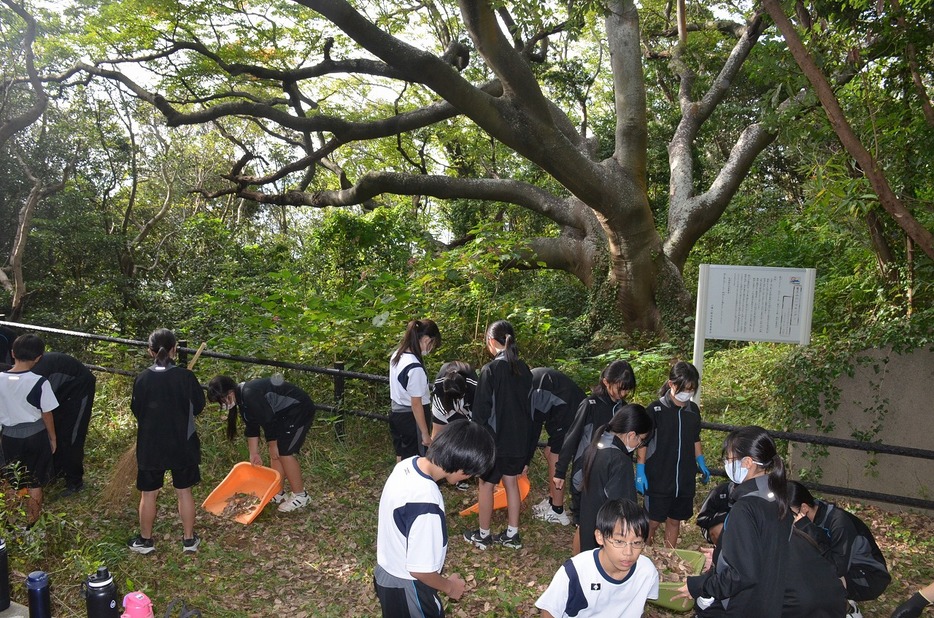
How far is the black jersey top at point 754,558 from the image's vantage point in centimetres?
271

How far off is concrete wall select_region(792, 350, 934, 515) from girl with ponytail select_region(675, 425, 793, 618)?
122 inches

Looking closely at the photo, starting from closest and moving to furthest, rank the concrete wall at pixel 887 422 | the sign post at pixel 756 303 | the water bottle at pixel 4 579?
the water bottle at pixel 4 579, the concrete wall at pixel 887 422, the sign post at pixel 756 303

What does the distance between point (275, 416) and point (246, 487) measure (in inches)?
32.7

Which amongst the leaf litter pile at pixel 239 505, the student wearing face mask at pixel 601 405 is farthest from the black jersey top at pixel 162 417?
the student wearing face mask at pixel 601 405

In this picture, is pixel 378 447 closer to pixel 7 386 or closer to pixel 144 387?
pixel 144 387

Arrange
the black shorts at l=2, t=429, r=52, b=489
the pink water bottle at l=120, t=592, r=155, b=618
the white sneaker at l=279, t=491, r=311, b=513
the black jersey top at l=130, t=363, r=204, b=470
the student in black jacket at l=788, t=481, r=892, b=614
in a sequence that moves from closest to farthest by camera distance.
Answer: the pink water bottle at l=120, t=592, r=155, b=618 < the student in black jacket at l=788, t=481, r=892, b=614 < the black jersey top at l=130, t=363, r=204, b=470 < the black shorts at l=2, t=429, r=52, b=489 < the white sneaker at l=279, t=491, r=311, b=513

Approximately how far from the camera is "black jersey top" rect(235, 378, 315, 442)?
16.5ft

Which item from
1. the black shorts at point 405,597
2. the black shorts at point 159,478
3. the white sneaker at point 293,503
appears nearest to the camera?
the black shorts at point 405,597

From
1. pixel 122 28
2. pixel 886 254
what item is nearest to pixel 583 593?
pixel 886 254

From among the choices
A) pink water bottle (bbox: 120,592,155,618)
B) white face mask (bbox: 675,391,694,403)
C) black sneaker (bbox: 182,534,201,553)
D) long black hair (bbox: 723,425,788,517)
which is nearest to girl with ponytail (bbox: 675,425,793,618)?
long black hair (bbox: 723,425,788,517)

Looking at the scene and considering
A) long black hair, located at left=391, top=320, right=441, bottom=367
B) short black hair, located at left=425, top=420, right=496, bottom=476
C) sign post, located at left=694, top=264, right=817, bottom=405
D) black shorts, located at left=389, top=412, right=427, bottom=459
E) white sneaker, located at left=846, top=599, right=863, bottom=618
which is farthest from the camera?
sign post, located at left=694, top=264, right=817, bottom=405

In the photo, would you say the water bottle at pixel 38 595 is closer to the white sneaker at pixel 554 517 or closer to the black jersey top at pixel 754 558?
the black jersey top at pixel 754 558

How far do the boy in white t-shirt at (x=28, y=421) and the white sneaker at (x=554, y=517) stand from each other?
370 centimetres

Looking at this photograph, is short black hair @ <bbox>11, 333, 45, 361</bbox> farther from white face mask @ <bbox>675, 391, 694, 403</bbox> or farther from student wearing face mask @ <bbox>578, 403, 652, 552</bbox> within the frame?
white face mask @ <bbox>675, 391, 694, 403</bbox>
